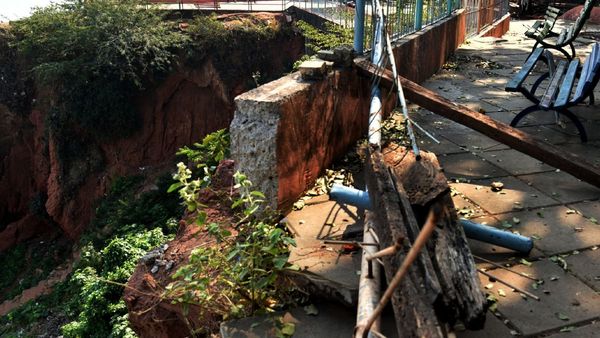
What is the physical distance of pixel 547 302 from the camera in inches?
105

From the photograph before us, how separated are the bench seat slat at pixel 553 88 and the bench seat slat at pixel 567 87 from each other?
0.25 ft

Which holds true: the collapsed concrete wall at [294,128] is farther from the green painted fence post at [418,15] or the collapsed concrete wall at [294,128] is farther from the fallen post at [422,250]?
the green painted fence post at [418,15]

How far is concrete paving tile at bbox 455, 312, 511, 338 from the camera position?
7.97ft

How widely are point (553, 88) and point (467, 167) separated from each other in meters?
Answer: 1.71

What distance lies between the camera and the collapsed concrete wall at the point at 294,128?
3.34m

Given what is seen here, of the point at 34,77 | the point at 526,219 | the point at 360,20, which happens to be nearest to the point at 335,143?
the point at 360,20

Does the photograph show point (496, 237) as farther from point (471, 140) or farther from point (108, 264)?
point (108, 264)

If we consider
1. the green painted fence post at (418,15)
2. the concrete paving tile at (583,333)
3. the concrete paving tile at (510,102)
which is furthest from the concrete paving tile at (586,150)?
the green painted fence post at (418,15)

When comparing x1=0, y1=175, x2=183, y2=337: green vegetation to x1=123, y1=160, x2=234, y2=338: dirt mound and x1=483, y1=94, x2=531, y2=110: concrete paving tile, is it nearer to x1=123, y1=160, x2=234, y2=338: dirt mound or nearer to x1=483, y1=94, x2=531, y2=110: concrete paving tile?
x1=123, y1=160, x2=234, y2=338: dirt mound

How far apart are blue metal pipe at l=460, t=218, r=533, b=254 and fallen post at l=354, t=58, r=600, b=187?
972 mm

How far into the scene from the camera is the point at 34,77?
16.9 meters

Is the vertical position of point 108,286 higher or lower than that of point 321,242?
lower

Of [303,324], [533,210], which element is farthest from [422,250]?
[533,210]

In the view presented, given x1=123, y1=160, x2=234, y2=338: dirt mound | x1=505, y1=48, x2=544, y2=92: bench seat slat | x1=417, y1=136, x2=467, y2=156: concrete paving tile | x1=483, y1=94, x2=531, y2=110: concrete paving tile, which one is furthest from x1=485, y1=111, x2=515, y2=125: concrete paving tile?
x1=123, y1=160, x2=234, y2=338: dirt mound
